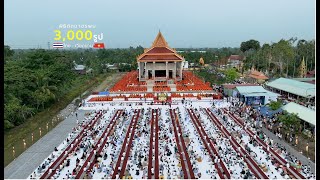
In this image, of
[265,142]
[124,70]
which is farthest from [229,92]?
[124,70]

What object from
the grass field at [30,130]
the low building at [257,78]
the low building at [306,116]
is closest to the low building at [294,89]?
the low building at [257,78]

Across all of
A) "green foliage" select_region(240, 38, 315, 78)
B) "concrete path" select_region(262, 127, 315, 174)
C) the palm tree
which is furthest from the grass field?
"green foliage" select_region(240, 38, 315, 78)

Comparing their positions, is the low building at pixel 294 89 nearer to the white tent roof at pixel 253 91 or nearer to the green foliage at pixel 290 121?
the white tent roof at pixel 253 91

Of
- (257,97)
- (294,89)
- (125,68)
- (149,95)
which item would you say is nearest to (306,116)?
(257,97)

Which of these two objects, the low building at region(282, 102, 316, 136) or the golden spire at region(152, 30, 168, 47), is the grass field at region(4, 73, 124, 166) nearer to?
the golden spire at region(152, 30, 168, 47)

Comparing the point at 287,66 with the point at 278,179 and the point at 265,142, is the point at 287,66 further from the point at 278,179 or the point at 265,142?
the point at 278,179

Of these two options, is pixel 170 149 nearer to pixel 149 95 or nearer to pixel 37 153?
pixel 37 153
